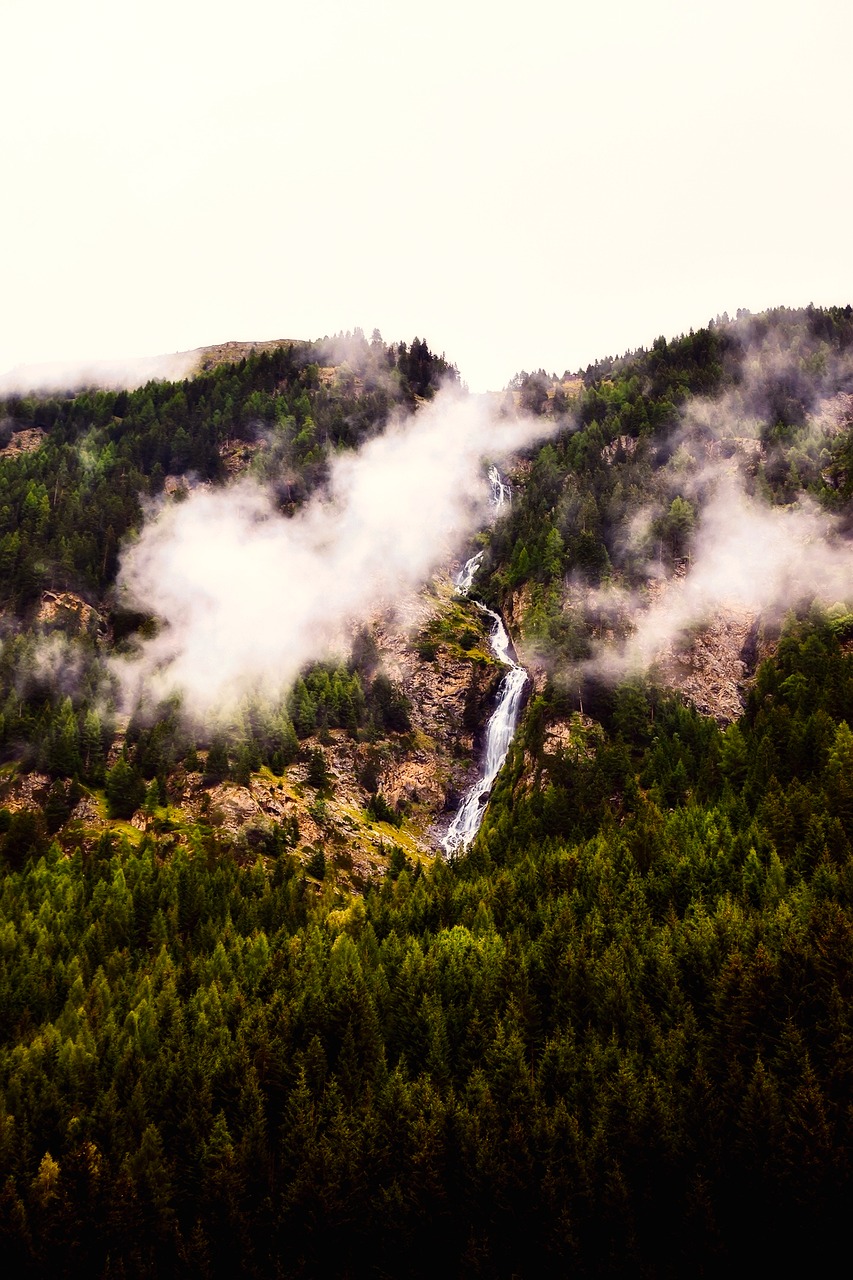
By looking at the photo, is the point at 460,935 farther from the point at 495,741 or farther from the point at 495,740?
the point at 495,740

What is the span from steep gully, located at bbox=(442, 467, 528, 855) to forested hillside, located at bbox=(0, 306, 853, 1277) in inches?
159

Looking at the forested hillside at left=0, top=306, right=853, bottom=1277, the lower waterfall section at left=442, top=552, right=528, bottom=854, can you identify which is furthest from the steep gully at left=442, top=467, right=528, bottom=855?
the forested hillside at left=0, top=306, right=853, bottom=1277

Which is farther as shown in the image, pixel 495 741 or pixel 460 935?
pixel 495 741

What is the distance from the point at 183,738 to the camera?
452 feet

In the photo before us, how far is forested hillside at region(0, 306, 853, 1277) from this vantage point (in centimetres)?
4809

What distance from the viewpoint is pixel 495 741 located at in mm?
156125

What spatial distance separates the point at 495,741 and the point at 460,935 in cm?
8020

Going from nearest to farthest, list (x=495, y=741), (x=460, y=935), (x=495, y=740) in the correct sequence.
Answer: (x=460, y=935)
(x=495, y=741)
(x=495, y=740)

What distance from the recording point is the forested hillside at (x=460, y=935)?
158 ft

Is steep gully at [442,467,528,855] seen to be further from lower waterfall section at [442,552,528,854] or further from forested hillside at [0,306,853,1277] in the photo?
forested hillside at [0,306,853,1277]

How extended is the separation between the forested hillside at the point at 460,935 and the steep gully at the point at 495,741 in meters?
4.04

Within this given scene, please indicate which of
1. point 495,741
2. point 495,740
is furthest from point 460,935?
point 495,740

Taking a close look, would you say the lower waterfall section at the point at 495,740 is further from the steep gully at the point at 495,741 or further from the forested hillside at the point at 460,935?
the forested hillside at the point at 460,935

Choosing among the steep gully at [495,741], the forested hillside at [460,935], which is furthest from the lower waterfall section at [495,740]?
the forested hillside at [460,935]
